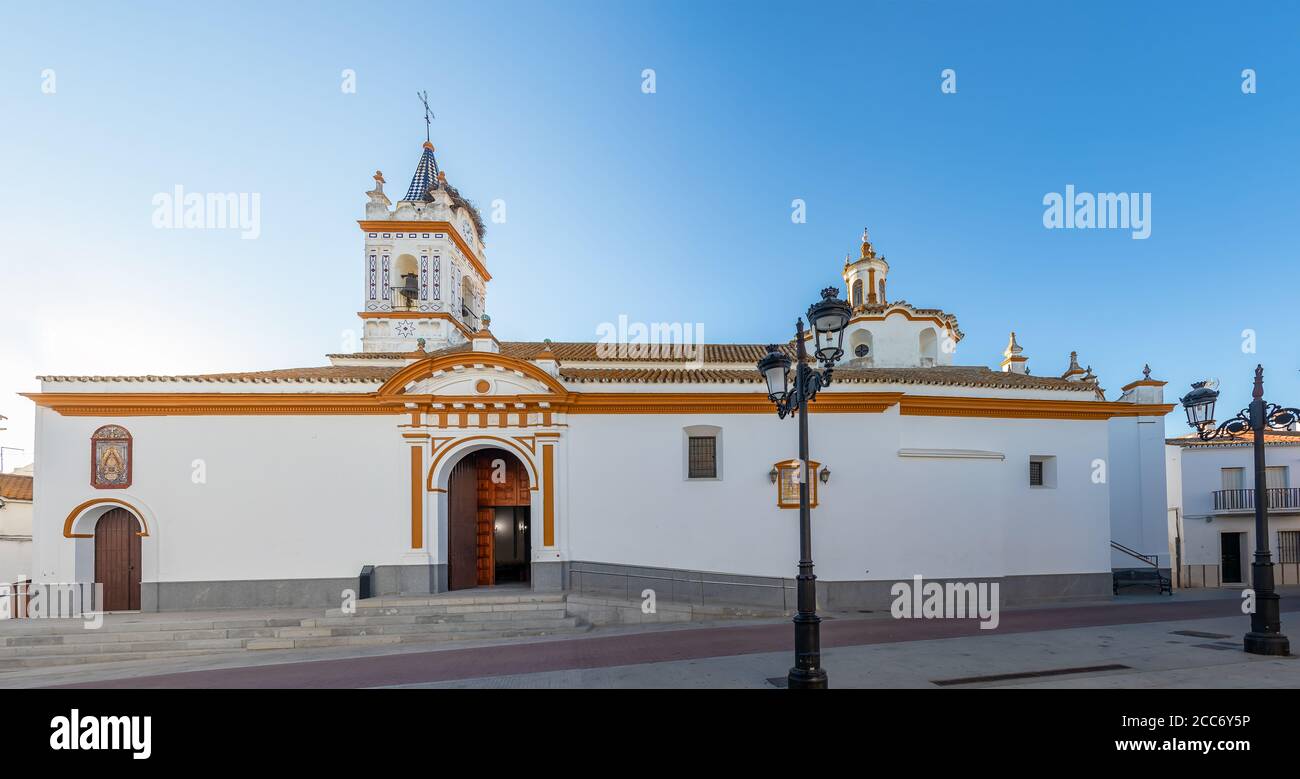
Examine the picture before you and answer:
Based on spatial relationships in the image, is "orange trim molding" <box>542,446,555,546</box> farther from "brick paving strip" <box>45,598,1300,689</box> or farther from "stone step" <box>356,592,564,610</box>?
"brick paving strip" <box>45,598,1300,689</box>

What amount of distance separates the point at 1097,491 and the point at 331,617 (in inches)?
706

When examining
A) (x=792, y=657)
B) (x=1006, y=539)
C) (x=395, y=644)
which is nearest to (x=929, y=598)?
(x=1006, y=539)

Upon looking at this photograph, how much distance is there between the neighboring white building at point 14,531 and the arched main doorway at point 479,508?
14.9 m

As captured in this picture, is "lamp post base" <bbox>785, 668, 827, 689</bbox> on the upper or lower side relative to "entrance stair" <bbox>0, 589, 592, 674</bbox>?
upper

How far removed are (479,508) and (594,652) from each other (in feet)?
20.7

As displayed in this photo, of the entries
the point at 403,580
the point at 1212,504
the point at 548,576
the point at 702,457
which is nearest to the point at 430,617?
the point at 403,580

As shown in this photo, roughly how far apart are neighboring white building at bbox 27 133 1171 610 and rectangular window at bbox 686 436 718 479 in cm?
5

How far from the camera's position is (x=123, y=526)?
44.8ft

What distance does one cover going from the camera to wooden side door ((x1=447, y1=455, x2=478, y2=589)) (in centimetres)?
1435

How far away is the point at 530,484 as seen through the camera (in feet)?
46.8

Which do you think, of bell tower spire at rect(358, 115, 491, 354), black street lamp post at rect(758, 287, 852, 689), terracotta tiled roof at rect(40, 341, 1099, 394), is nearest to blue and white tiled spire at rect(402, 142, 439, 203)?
bell tower spire at rect(358, 115, 491, 354)

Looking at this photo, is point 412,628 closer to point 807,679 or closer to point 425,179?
point 807,679
